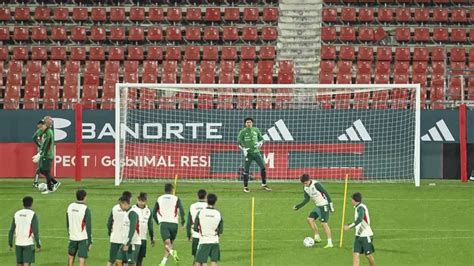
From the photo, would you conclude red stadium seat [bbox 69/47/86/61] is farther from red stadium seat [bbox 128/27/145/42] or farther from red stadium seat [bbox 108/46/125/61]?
red stadium seat [bbox 128/27/145/42]

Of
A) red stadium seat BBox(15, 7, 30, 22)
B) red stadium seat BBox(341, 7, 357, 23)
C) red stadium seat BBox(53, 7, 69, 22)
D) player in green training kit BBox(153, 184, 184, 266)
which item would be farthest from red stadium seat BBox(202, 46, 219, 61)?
player in green training kit BBox(153, 184, 184, 266)

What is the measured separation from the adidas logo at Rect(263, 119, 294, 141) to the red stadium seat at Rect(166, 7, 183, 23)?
28.6ft

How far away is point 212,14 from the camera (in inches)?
1596

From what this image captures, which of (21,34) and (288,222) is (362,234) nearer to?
(288,222)

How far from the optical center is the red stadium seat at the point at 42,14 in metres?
40.3

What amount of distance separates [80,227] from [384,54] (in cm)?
2121

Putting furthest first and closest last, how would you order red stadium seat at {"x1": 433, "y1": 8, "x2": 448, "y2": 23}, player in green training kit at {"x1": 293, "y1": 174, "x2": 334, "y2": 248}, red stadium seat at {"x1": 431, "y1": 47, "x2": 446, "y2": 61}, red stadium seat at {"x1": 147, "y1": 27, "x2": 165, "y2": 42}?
1. red stadium seat at {"x1": 433, "y1": 8, "x2": 448, "y2": 23}
2. red stadium seat at {"x1": 147, "y1": 27, "x2": 165, "y2": 42}
3. red stadium seat at {"x1": 431, "y1": 47, "x2": 446, "y2": 61}
4. player in green training kit at {"x1": 293, "y1": 174, "x2": 334, "y2": 248}

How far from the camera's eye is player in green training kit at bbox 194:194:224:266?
19141 millimetres

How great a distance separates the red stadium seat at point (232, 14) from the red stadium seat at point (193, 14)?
104cm

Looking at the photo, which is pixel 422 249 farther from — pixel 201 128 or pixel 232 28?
pixel 232 28

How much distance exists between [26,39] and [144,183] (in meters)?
10.2

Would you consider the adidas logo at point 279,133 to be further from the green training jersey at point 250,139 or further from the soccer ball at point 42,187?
the soccer ball at point 42,187

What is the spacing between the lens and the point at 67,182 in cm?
3266

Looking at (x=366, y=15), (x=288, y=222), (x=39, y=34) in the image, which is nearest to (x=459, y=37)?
(x=366, y=15)
